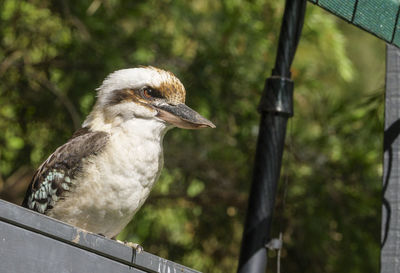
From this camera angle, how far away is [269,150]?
2.53 meters

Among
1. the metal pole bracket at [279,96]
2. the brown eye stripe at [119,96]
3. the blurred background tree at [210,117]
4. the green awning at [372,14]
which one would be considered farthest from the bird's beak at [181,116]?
the blurred background tree at [210,117]

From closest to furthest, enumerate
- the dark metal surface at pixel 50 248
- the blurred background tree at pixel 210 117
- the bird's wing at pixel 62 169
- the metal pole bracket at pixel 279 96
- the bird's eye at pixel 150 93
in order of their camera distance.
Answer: the dark metal surface at pixel 50 248
the bird's wing at pixel 62 169
the bird's eye at pixel 150 93
the metal pole bracket at pixel 279 96
the blurred background tree at pixel 210 117

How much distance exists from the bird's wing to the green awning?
825mm

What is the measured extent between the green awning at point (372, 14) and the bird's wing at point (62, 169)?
0.82m

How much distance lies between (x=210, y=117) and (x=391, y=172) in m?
1.85

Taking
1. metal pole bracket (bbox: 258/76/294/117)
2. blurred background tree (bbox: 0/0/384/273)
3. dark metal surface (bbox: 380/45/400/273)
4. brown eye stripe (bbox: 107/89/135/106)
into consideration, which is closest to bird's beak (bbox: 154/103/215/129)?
brown eye stripe (bbox: 107/89/135/106)

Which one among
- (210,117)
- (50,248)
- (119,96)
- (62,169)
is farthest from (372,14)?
(210,117)

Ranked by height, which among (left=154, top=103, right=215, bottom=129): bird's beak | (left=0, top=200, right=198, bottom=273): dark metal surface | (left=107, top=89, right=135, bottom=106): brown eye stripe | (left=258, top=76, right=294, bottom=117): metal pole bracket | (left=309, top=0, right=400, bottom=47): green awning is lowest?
(left=0, top=200, right=198, bottom=273): dark metal surface

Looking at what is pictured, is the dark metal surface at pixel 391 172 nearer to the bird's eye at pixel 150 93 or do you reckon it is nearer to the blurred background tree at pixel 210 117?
the bird's eye at pixel 150 93

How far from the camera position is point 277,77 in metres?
2.51

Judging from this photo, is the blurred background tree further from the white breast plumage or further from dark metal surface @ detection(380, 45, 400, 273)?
the white breast plumage

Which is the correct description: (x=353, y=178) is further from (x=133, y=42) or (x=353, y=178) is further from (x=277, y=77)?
(x=277, y=77)

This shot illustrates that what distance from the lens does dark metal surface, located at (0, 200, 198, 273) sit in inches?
61.8

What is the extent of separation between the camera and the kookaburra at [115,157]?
2211 mm
